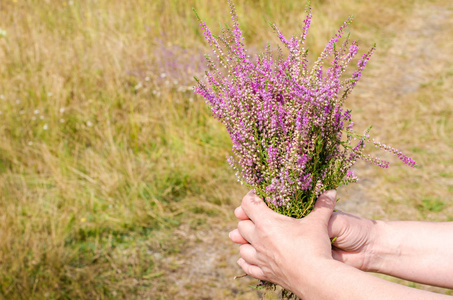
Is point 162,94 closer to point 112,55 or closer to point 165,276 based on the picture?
point 112,55

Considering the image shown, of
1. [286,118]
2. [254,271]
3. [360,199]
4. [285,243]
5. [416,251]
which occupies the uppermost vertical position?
[286,118]

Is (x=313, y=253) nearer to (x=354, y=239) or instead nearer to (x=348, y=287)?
(x=348, y=287)

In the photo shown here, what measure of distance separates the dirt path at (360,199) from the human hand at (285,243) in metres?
1.21

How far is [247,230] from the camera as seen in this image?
164 cm

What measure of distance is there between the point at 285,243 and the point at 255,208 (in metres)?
0.20

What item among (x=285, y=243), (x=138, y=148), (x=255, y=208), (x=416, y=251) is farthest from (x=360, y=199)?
(x=285, y=243)

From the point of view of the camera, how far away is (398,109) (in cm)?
462

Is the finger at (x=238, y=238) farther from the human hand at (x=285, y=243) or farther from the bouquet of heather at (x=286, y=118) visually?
the bouquet of heather at (x=286, y=118)

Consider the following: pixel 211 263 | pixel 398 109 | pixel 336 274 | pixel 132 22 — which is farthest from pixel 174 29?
pixel 336 274

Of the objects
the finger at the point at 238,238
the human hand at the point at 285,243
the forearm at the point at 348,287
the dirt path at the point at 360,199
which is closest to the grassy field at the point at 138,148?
the dirt path at the point at 360,199

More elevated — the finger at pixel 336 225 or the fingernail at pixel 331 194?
the fingernail at pixel 331 194

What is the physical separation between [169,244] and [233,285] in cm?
56

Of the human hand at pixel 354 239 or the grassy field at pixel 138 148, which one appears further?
the grassy field at pixel 138 148

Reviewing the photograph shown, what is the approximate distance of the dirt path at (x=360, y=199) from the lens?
110 inches
